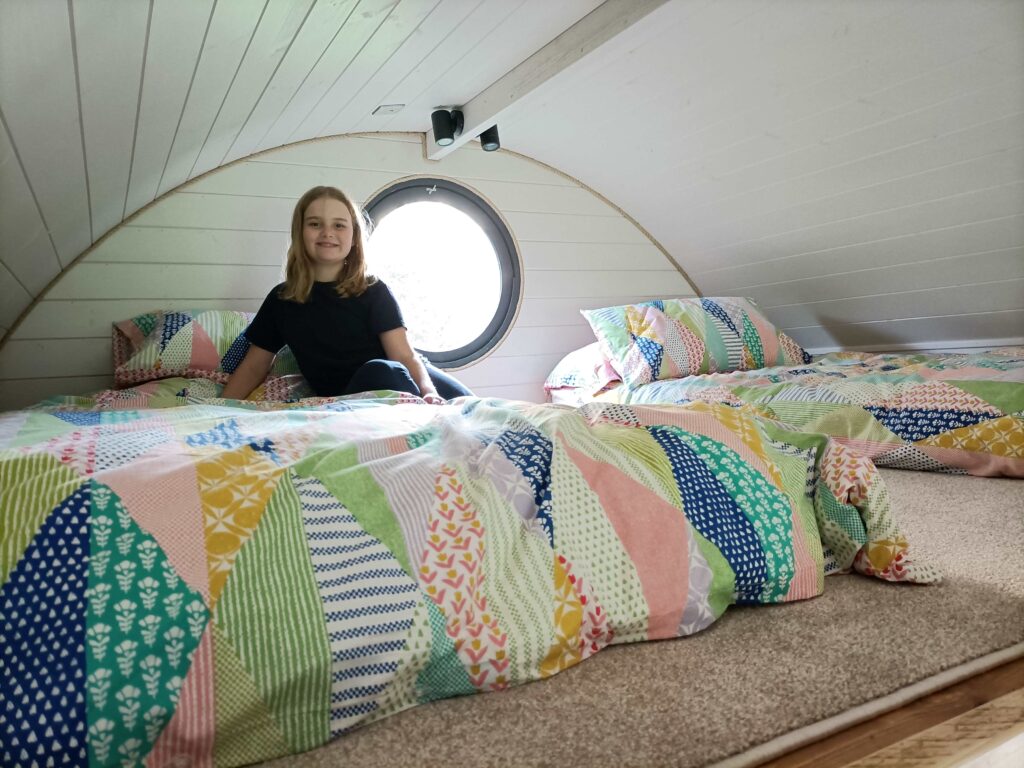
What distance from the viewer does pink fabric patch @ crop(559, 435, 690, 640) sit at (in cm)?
103

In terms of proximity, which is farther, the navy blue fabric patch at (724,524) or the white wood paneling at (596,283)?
the white wood paneling at (596,283)

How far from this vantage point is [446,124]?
291 centimetres

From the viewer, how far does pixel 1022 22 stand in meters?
1.97

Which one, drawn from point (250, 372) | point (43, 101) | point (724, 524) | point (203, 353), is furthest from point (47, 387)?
point (724, 524)

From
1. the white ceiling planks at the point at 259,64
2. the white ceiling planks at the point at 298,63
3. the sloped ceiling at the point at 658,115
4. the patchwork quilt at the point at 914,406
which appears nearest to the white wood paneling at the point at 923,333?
the sloped ceiling at the point at 658,115

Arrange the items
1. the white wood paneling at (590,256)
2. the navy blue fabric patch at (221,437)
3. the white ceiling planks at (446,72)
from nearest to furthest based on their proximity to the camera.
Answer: the navy blue fabric patch at (221,437), the white ceiling planks at (446,72), the white wood paneling at (590,256)

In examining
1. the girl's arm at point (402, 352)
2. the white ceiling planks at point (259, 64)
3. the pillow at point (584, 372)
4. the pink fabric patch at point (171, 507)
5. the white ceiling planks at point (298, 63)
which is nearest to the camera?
the pink fabric patch at point (171, 507)

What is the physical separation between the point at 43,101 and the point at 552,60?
1.49m

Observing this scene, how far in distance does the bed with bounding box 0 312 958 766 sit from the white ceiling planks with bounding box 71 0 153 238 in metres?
0.57

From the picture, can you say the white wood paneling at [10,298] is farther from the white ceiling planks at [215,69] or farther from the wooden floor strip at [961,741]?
the wooden floor strip at [961,741]

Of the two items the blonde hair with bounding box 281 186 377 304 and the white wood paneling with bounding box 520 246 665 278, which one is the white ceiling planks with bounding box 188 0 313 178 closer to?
the blonde hair with bounding box 281 186 377 304

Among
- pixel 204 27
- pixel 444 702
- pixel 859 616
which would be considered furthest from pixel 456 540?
pixel 204 27

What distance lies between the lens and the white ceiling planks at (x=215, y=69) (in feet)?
Answer: 4.68

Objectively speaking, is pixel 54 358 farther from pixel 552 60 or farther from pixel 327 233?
pixel 552 60
